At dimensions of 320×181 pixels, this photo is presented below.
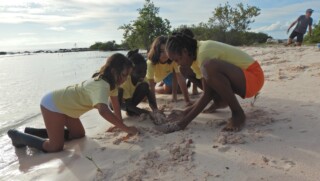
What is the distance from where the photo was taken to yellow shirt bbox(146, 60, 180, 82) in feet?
16.5

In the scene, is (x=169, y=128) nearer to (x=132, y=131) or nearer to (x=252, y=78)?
(x=132, y=131)

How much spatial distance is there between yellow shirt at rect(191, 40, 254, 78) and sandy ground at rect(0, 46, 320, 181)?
0.59 m

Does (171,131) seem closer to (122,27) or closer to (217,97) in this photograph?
(217,97)

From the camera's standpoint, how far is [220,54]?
3426 millimetres

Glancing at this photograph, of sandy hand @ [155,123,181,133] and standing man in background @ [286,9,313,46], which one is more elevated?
standing man in background @ [286,9,313,46]

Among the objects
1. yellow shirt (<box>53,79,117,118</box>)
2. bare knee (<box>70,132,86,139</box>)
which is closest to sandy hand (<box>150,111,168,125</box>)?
yellow shirt (<box>53,79,117,118</box>)

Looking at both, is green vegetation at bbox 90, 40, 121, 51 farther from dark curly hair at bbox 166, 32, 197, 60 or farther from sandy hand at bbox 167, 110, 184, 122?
dark curly hair at bbox 166, 32, 197, 60

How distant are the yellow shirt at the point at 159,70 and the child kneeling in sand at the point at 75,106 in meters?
1.42

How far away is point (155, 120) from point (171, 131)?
1.63 feet

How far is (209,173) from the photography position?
2.41 meters

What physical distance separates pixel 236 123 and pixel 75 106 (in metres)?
1.66

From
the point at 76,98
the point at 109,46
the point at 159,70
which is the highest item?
the point at 159,70

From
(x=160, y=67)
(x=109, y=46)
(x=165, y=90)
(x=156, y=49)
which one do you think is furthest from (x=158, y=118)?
(x=109, y=46)

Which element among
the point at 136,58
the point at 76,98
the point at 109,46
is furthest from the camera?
the point at 109,46
